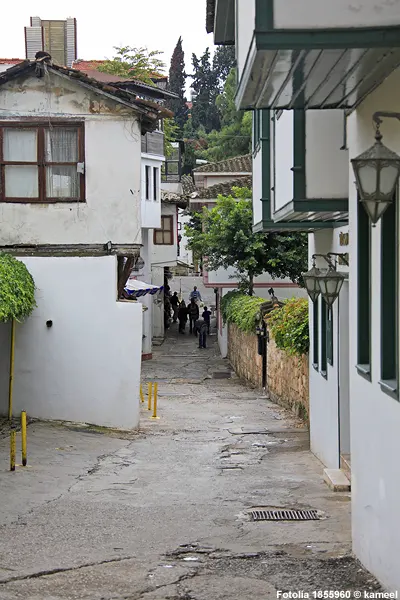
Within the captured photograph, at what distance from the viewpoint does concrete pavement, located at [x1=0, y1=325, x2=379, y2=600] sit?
7.73 metres

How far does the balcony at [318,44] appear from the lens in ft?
19.2

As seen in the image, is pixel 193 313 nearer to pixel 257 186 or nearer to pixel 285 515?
pixel 257 186

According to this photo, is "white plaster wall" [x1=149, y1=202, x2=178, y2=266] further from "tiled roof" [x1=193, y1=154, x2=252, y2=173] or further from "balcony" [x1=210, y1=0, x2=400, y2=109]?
"balcony" [x1=210, y1=0, x2=400, y2=109]

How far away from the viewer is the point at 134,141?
18.7 m

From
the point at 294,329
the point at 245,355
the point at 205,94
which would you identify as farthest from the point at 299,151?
the point at 205,94

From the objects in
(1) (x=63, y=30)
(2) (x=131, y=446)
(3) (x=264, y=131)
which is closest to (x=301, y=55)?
(3) (x=264, y=131)

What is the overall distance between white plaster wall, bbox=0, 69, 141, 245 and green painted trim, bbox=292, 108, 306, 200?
795cm

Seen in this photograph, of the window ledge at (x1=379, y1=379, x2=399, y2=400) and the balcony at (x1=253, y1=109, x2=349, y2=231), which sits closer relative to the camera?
the window ledge at (x1=379, y1=379, x2=399, y2=400)

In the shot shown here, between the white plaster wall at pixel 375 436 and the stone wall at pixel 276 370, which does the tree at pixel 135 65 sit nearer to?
the stone wall at pixel 276 370

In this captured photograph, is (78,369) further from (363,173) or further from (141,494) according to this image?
(363,173)

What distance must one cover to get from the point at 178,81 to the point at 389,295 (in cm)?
8380

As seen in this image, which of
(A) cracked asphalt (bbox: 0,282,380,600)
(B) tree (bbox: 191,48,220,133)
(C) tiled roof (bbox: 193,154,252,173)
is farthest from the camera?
(B) tree (bbox: 191,48,220,133)

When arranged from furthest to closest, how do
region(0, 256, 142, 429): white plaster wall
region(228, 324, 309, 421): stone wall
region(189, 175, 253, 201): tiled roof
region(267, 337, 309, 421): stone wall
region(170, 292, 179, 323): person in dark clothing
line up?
region(170, 292, 179, 323): person in dark clothing
region(189, 175, 253, 201): tiled roof
region(228, 324, 309, 421): stone wall
region(267, 337, 309, 421): stone wall
region(0, 256, 142, 429): white plaster wall

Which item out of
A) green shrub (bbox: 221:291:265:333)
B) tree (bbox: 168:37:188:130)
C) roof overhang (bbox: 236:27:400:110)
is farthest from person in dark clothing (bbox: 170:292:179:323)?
roof overhang (bbox: 236:27:400:110)
